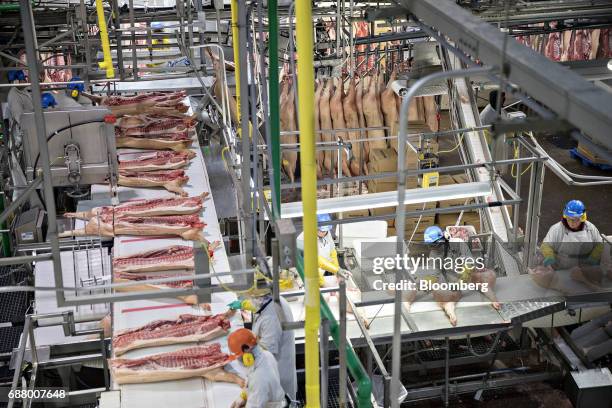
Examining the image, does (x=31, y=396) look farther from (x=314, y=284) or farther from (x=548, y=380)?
(x=548, y=380)

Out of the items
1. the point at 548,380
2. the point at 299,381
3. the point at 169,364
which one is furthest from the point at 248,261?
the point at 548,380

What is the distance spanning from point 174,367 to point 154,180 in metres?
2.92

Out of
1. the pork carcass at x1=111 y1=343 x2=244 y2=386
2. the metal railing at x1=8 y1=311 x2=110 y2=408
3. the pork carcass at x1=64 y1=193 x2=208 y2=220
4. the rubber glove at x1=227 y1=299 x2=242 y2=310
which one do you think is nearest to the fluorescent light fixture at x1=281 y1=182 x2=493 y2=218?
the rubber glove at x1=227 y1=299 x2=242 y2=310

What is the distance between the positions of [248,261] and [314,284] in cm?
123

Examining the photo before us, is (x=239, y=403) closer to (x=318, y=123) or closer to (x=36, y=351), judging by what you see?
(x=36, y=351)

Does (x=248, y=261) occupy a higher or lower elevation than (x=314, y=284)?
lower

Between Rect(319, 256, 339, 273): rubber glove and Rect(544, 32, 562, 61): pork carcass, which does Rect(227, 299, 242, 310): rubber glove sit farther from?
Rect(544, 32, 562, 61): pork carcass

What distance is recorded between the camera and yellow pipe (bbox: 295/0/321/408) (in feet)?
11.6

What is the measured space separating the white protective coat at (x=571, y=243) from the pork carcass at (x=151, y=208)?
375 cm

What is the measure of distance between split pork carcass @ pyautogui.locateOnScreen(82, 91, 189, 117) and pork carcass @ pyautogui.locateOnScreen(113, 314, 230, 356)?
3.73 m

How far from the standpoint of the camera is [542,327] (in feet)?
26.1

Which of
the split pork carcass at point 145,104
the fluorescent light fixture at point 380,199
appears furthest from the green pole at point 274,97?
the split pork carcass at point 145,104

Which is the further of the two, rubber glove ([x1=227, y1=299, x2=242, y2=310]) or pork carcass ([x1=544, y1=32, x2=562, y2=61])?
pork carcass ([x1=544, y1=32, x2=562, y2=61])

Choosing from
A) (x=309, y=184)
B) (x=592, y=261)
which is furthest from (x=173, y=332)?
(x=592, y=261)
